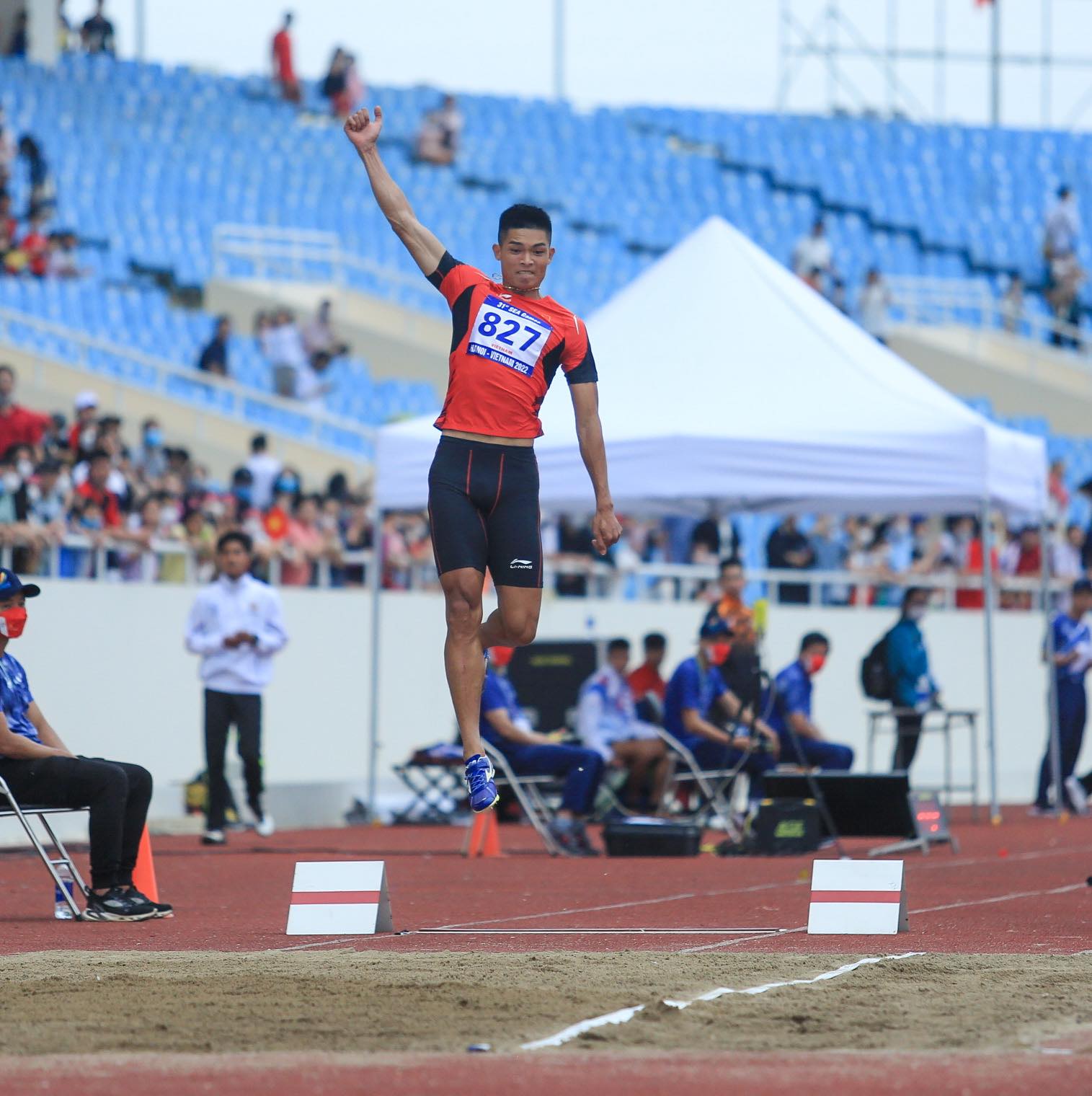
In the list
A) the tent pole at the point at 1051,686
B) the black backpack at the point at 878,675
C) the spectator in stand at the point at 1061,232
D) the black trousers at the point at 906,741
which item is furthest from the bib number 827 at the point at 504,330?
the spectator in stand at the point at 1061,232

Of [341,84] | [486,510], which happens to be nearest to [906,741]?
[486,510]

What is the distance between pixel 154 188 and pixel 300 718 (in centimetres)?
1370

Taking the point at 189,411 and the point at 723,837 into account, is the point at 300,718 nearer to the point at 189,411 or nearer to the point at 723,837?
the point at 723,837

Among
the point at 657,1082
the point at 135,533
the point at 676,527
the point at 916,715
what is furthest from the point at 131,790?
the point at 676,527

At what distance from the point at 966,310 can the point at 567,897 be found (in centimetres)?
2492

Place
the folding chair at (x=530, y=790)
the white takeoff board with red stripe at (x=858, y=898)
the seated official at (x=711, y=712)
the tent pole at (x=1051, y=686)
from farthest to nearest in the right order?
the tent pole at (x=1051, y=686)
the seated official at (x=711, y=712)
the folding chair at (x=530, y=790)
the white takeoff board with red stripe at (x=858, y=898)

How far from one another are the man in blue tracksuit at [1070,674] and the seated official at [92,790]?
10490 millimetres

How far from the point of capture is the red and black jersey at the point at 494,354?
7.73 meters

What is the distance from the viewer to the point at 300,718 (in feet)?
54.3

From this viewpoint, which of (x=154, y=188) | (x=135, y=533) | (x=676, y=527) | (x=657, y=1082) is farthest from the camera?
(x=154, y=188)

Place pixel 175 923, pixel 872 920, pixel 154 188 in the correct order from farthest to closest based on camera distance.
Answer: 1. pixel 154 188
2. pixel 175 923
3. pixel 872 920

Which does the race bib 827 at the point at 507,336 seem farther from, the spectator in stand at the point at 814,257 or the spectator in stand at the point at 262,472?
the spectator in stand at the point at 814,257

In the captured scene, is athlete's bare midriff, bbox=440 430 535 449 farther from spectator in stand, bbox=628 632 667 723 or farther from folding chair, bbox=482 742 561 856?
spectator in stand, bbox=628 632 667 723

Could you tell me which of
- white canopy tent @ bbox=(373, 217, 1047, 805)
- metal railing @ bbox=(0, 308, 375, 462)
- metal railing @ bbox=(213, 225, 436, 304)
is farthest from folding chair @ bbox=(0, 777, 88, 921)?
metal railing @ bbox=(213, 225, 436, 304)
